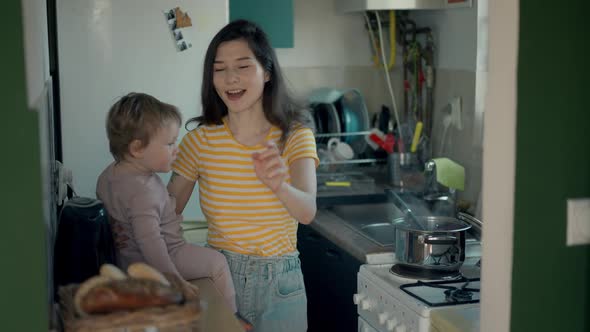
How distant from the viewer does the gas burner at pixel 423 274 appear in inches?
99.8

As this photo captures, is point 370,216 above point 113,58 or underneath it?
underneath

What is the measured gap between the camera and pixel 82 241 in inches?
73.5

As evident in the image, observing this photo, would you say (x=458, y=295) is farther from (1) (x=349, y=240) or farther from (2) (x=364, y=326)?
(1) (x=349, y=240)

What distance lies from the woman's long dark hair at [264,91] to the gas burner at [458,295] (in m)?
0.63

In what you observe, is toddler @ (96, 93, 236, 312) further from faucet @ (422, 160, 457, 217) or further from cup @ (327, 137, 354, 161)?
cup @ (327, 137, 354, 161)

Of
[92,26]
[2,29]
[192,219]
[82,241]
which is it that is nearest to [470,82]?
[192,219]

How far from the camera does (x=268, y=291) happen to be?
234 cm

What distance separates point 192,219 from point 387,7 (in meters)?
1.21

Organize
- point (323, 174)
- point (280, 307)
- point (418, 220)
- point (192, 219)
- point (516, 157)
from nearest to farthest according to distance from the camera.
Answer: point (516, 157) → point (280, 307) → point (418, 220) → point (192, 219) → point (323, 174)

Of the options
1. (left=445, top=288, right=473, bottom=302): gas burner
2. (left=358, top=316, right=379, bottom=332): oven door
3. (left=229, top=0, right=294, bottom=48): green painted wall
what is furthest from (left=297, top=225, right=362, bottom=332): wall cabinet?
(left=229, top=0, right=294, bottom=48): green painted wall

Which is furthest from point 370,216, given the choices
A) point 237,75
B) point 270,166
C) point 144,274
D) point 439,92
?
point 144,274

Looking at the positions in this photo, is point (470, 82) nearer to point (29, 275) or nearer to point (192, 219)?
point (192, 219)

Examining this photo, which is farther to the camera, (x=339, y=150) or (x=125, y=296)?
(x=339, y=150)

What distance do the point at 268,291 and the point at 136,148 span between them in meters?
0.58
